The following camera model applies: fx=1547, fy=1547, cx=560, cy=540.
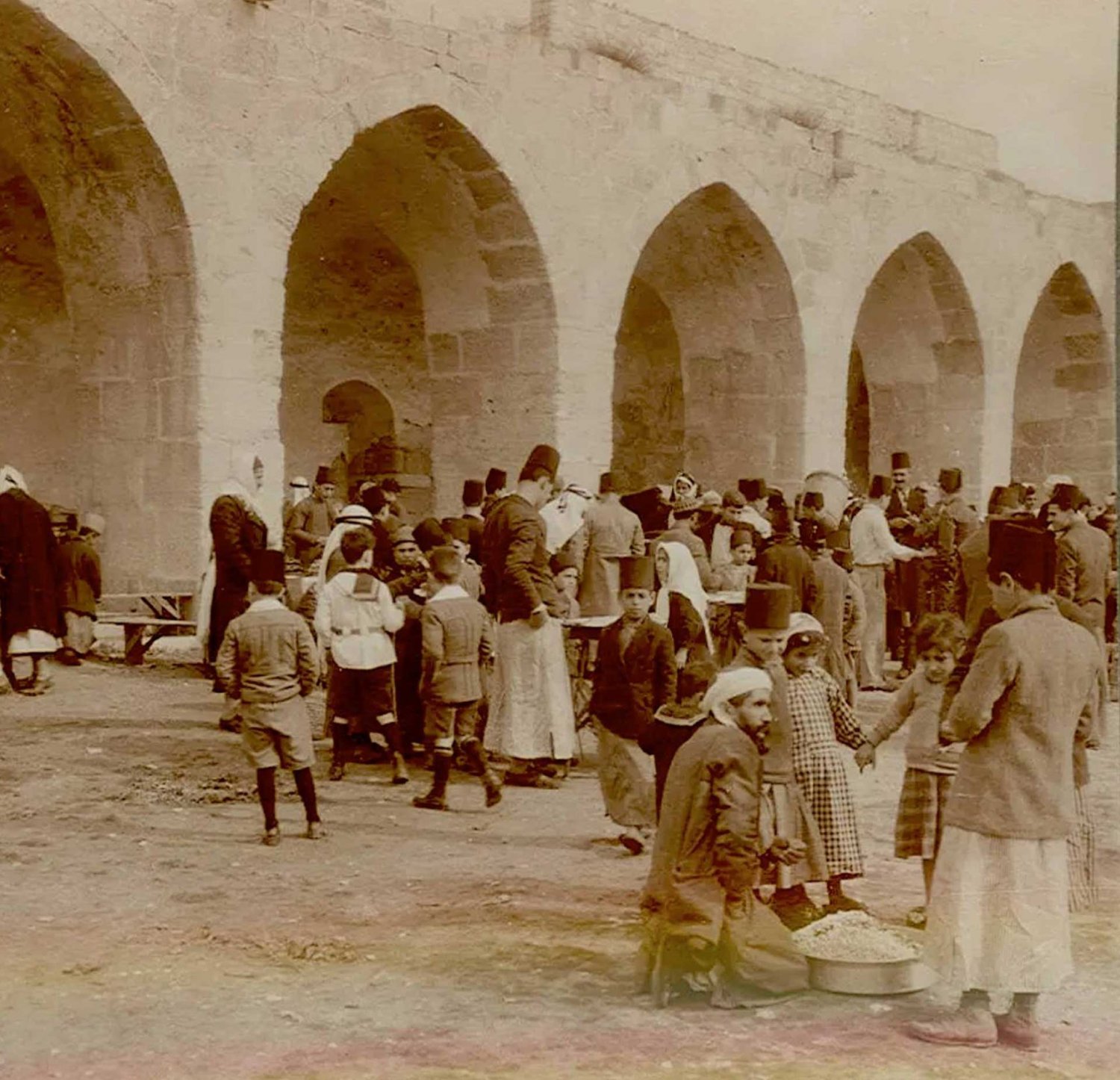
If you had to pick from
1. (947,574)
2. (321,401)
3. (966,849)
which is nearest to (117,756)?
(966,849)

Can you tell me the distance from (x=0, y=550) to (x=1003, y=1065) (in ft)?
22.4

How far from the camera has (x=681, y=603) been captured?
7.31 metres

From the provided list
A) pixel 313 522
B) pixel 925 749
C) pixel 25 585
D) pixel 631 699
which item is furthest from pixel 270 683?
pixel 313 522

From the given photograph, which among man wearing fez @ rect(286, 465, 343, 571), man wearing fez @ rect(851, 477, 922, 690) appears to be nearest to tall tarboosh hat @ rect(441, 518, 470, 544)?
man wearing fez @ rect(851, 477, 922, 690)

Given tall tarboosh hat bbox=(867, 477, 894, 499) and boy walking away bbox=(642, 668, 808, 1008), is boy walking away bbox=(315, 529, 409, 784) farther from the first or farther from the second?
tall tarboosh hat bbox=(867, 477, 894, 499)

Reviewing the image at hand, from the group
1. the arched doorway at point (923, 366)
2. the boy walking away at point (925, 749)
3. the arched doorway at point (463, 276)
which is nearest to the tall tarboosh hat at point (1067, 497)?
the boy walking away at point (925, 749)

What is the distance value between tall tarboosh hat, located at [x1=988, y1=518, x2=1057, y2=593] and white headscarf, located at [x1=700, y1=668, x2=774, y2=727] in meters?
0.70

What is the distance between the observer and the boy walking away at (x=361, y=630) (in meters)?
6.82

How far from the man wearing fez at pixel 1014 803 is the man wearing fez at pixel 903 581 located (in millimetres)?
6681

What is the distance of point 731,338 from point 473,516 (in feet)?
23.3

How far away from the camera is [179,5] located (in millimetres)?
9711

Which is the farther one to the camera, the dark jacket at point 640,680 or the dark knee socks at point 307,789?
the dark knee socks at point 307,789

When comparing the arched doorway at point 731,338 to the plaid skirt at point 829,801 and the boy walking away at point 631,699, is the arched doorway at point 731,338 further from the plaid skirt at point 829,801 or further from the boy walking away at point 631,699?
the plaid skirt at point 829,801

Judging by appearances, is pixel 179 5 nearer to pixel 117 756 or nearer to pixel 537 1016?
pixel 117 756
